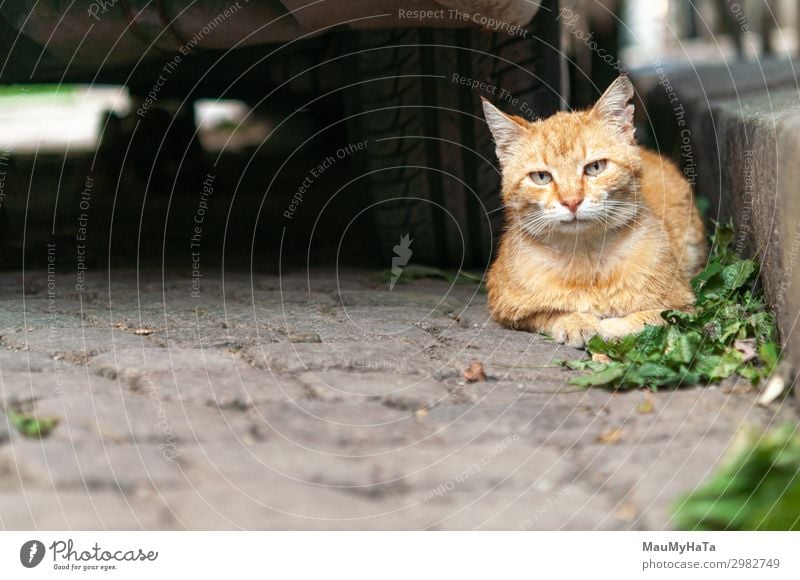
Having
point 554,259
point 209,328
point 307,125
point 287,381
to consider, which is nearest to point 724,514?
point 287,381

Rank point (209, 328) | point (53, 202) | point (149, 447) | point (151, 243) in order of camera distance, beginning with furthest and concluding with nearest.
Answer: point (53, 202) → point (151, 243) → point (209, 328) → point (149, 447)

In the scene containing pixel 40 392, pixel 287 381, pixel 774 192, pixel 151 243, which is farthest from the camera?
pixel 151 243

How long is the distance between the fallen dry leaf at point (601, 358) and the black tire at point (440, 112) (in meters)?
1.23

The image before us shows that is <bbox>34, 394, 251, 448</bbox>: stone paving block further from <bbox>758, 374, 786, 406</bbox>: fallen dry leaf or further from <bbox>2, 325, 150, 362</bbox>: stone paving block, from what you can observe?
<bbox>758, 374, 786, 406</bbox>: fallen dry leaf

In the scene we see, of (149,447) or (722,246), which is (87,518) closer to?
(149,447)

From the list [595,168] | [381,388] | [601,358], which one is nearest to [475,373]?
[381,388]

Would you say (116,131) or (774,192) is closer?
(774,192)

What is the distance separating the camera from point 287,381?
2533mm

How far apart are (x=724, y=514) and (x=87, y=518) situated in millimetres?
1266

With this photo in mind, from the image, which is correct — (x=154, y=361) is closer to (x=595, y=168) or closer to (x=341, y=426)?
(x=341, y=426)

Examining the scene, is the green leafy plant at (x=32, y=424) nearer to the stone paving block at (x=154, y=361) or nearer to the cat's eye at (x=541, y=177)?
the stone paving block at (x=154, y=361)

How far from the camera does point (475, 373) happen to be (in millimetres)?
2662

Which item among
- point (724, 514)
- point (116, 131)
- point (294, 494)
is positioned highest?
point (116, 131)

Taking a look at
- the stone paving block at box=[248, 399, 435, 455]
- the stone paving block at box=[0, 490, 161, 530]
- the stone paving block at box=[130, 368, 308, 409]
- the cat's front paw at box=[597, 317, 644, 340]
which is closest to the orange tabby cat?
the cat's front paw at box=[597, 317, 644, 340]
